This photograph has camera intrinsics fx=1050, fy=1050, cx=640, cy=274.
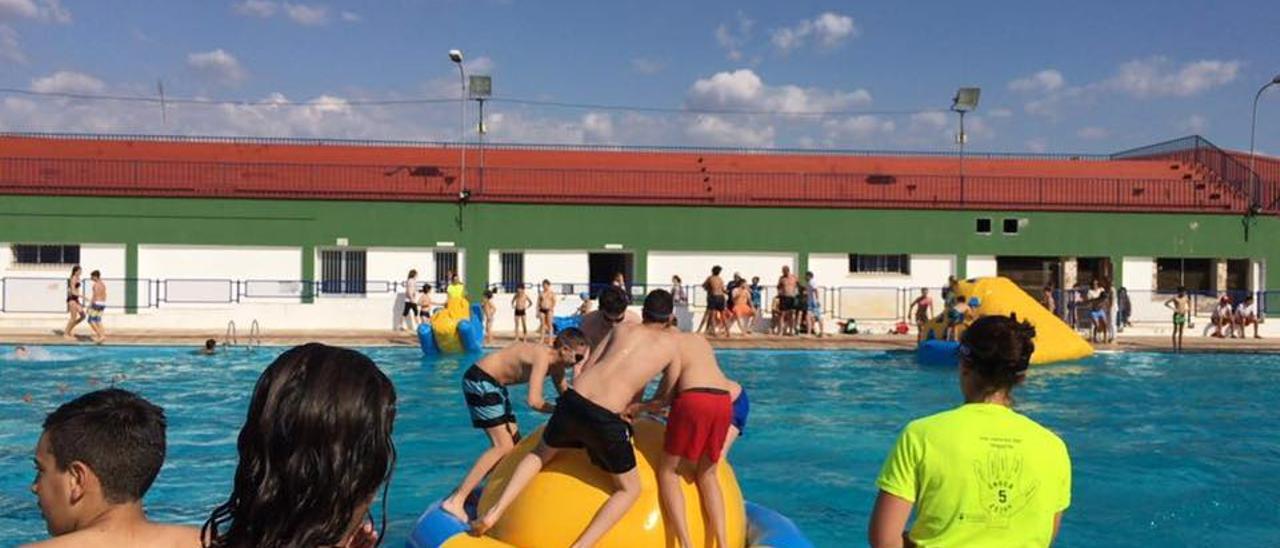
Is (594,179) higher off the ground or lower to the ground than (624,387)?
higher

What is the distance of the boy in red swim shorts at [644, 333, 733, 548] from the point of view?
5.01m

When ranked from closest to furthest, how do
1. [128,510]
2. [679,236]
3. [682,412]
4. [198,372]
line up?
1. [128,510]
2. [682,412]
3. [198,372]
4. [679,236]

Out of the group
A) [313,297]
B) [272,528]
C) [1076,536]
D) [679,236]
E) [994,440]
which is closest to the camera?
[272,528]

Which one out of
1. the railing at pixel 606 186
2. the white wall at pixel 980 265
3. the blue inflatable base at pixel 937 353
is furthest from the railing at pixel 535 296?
the blue inflatable base at pixel 937 353

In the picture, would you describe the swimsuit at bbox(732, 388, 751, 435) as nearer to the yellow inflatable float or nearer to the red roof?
the yellow inflatable float

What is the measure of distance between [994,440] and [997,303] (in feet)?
53.3

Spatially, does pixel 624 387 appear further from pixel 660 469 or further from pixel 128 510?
pixel 128 510

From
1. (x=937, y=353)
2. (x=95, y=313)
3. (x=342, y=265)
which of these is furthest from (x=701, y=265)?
(x=95, y=313)

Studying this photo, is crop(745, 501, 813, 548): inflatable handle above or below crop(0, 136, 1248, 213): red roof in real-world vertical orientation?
below

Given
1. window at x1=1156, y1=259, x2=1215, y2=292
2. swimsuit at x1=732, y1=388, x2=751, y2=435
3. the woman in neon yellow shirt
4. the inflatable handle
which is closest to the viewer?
the woman in neon yellow shirt

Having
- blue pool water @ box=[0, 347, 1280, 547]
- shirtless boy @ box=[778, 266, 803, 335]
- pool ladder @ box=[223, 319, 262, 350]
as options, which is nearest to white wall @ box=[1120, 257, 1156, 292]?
blue pool water @ box=[0, 347, 1280, 547]

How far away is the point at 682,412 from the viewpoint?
5016 millimetres

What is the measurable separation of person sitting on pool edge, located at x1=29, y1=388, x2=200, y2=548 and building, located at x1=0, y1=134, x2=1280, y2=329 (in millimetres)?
23394

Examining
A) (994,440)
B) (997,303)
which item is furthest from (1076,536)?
(997,303)
